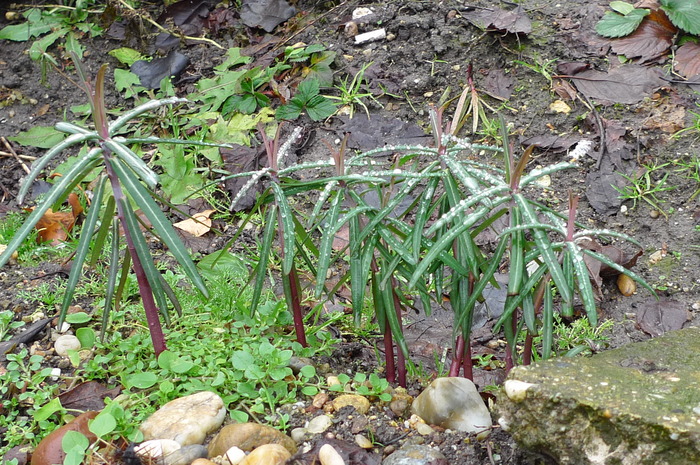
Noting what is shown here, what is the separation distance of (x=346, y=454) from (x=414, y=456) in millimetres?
198

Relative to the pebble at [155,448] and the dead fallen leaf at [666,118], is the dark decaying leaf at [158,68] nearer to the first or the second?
the dead fallen leaf at [666,118]

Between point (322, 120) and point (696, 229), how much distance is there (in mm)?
2115

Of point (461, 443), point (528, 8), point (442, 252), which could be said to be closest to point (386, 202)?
point (442, 252)

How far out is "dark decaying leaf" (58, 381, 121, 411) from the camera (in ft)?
7.48

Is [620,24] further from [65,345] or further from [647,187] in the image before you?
[65,345]

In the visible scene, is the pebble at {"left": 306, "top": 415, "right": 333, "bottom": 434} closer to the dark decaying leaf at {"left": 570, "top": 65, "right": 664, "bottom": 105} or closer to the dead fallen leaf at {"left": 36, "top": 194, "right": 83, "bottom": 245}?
the dead fallen leaf at {"left": 36, "top": 194, "right": 83, "bottom": 245}

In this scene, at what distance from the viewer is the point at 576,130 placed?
12.6 ft

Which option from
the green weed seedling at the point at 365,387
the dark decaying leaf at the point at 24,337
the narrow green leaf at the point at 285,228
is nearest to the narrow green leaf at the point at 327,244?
the narrow green leaf at the point at 285,228

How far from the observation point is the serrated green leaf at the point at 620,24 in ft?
13.5

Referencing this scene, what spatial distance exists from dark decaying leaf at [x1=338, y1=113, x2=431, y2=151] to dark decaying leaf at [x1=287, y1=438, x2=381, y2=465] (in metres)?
2.17

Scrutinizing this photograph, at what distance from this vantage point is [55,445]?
2.00 meters

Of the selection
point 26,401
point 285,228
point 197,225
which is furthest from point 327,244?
point 197,225

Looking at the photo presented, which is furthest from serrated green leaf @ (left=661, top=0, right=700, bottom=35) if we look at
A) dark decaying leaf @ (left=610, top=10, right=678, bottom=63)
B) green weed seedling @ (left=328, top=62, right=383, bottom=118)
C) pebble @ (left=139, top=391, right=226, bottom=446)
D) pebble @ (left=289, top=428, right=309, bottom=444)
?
pebble @ (left=139, top=391, right=226, bottom=446)

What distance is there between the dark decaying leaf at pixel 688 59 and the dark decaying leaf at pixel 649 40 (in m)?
0.08
